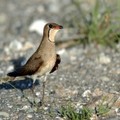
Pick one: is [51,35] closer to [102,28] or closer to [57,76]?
[57,76]

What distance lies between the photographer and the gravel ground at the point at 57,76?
22.9 feet

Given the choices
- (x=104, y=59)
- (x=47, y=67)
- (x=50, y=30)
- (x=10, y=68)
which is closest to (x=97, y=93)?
(x=47, y=67)

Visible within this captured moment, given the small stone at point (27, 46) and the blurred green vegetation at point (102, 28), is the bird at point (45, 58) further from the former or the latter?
the small stone at point (27, 46)

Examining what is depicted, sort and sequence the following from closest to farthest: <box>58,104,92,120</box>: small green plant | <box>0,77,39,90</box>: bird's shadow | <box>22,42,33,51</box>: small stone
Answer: <box>58,104,92,120</box>: small green plant, <box>0,77,39,90</box>: bird's shadow, <box>22,42,33,51</box>: small stone

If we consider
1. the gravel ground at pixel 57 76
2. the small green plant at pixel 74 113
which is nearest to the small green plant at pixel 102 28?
the gravel ground at pixel 57 76

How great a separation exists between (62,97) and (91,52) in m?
2.10

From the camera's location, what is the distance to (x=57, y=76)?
8281 millimetres

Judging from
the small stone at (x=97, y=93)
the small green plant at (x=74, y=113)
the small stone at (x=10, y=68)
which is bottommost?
the small green plant at (x=74, y=113)

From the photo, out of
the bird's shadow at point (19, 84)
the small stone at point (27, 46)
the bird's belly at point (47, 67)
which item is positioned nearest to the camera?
the bird's belly at point (47, 67)

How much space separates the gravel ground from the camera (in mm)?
6973

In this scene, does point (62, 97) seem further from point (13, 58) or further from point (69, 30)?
point (69, 30)

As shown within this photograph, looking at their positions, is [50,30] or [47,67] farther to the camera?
[50,30]

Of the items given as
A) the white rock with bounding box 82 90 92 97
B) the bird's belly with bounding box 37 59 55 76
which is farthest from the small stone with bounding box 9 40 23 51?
the bird's belly with bounding box 37 59 55 76

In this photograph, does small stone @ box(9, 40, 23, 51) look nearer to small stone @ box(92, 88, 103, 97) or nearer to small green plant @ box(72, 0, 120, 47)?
small green plant @ box(72, 0, 120, 47)
